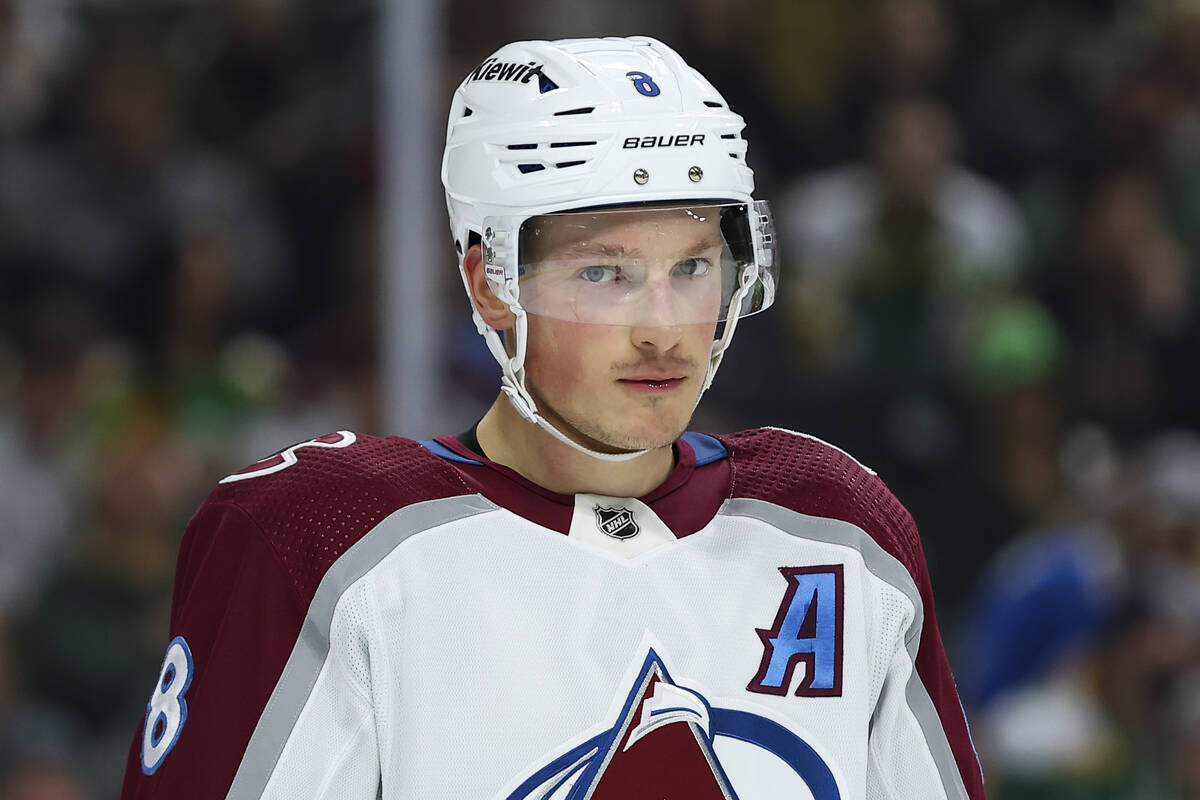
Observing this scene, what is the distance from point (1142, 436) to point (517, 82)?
Result: 2.46 metres

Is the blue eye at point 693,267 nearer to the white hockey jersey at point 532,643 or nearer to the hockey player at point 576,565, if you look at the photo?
the hockey player at point 576,565

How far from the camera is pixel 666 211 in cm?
162

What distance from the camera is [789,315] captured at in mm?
3744

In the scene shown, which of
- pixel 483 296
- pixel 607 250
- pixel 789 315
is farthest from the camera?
pixel 789 315

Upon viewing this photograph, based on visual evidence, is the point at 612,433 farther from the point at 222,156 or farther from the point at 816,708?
the point at 222,156

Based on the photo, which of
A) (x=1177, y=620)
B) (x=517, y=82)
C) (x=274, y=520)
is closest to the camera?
(x=274, y=520)

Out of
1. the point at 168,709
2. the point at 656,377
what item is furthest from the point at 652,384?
the point at 168,709

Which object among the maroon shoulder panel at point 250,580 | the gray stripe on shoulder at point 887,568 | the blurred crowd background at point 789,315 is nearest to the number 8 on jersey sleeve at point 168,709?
the maroon shoulder panel at point 250,580

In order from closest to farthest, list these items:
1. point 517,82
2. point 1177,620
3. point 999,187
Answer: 1. point 517,82
2. point 1177,620
3. point 999,187

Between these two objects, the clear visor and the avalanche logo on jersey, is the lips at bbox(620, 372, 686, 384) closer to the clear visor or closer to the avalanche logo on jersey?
the clear visor

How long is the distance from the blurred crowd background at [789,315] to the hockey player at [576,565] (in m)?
1.86

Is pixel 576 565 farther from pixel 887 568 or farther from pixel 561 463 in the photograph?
pixel 887 568

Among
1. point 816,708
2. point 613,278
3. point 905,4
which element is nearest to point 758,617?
point 816,708

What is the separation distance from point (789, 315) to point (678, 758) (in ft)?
7.38
